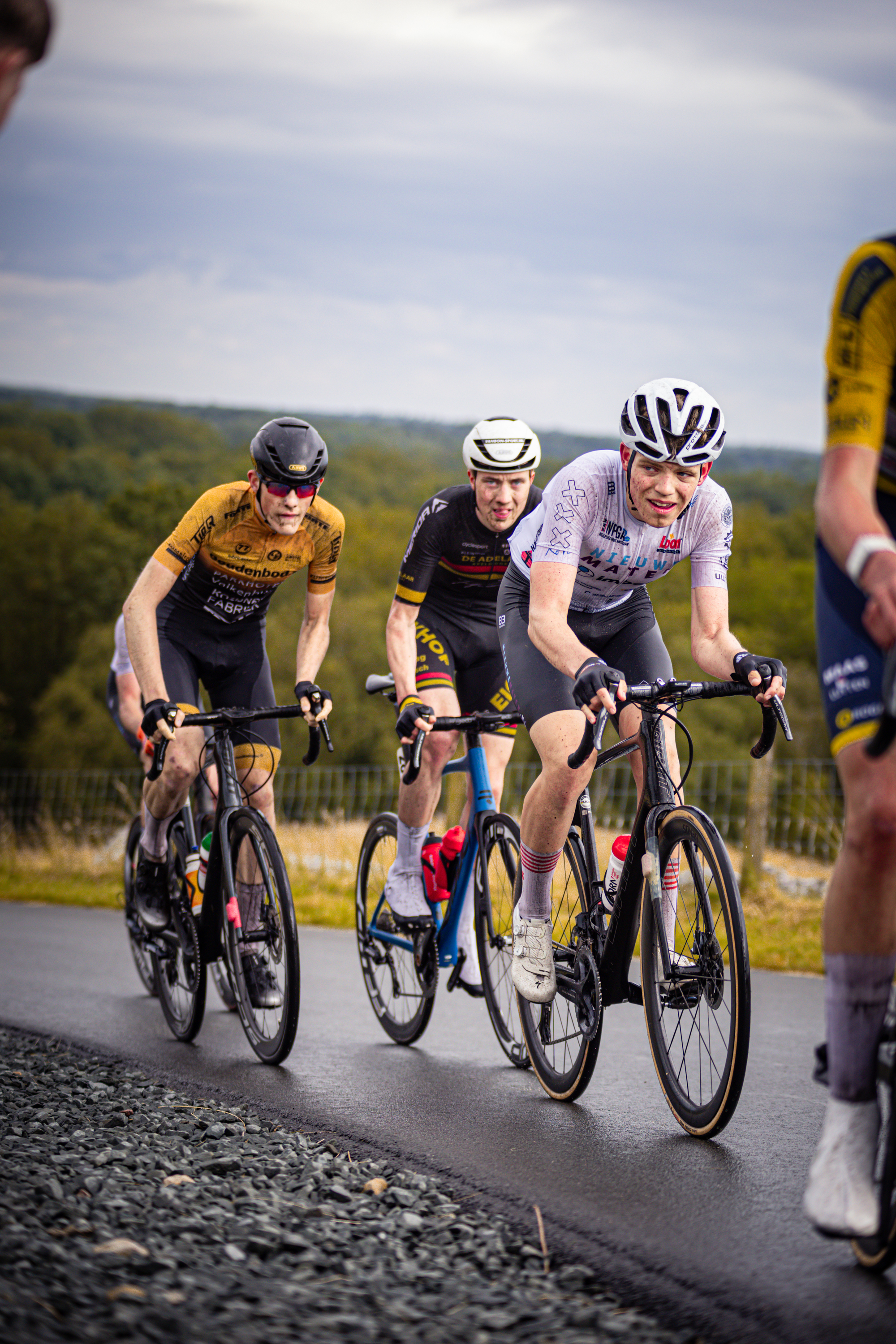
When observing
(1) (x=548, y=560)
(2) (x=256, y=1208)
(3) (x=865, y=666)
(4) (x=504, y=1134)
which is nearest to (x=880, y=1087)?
(3) (x=865, y=666)

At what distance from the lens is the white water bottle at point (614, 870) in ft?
15.9

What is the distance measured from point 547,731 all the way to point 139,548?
4734 cm

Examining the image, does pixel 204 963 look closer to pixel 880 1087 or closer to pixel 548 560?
pixel 548 560

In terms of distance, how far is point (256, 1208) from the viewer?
346cm

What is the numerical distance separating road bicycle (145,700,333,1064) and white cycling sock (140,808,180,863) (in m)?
0.31

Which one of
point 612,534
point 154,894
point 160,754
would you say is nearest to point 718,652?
point 612,534

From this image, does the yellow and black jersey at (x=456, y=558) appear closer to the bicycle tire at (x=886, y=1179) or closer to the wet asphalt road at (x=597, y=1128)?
the wet asphalt road at (x=597, y=1128)

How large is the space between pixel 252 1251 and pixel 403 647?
3332 mm

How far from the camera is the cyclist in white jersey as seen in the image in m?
4.57

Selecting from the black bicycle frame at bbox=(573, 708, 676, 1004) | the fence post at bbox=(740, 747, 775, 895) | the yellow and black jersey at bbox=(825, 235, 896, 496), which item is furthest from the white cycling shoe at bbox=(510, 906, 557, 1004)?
the fence post at bbox=(740, 747, 775, 895)

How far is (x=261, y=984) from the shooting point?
5.80m

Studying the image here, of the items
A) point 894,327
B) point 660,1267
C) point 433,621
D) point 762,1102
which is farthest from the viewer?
point 433,621

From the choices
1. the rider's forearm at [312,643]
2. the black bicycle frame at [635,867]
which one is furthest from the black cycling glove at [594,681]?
the rider's forearm at [312,643]

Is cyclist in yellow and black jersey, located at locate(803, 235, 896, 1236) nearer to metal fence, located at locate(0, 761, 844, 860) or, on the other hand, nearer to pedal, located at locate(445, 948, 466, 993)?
pedal, located at locate(445, 948, 466, 993)
